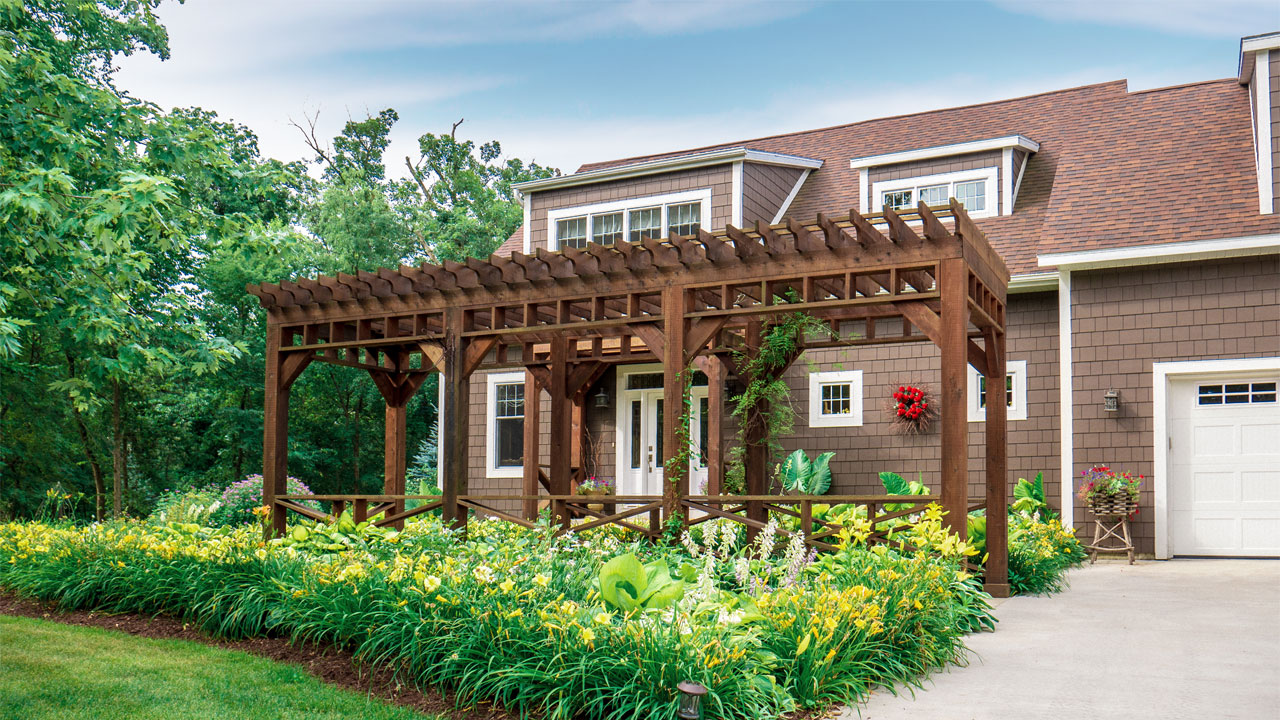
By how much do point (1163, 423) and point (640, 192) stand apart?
7119mm

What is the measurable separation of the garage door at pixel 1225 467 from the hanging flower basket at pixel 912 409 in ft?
8.29

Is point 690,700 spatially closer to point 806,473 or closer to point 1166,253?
point 1166,253

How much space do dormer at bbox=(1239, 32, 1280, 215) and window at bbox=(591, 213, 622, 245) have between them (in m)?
7.65

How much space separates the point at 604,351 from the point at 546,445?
303 cm

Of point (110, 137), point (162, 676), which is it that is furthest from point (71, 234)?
point (162, 676)

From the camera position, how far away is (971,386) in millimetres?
11664

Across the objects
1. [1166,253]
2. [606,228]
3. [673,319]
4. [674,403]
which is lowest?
[674,403]

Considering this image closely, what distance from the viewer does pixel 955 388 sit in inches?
259

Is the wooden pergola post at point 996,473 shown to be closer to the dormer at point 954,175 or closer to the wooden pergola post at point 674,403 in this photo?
the wooden pergola post at point 674,403

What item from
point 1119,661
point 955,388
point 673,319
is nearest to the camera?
point 1119,661

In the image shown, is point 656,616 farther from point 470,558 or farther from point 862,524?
point 862,524

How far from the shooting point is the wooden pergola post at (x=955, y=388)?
6492 millimetres

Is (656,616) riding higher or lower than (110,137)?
lower

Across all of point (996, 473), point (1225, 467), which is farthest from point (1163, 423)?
point (996, 473)
